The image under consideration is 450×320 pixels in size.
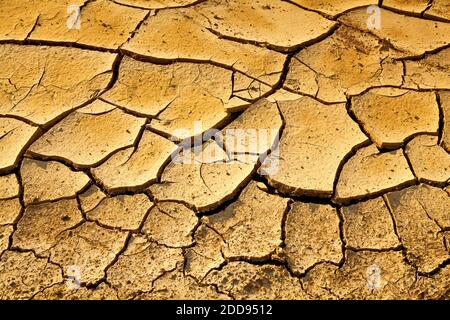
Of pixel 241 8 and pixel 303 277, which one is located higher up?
pixel 241 8
